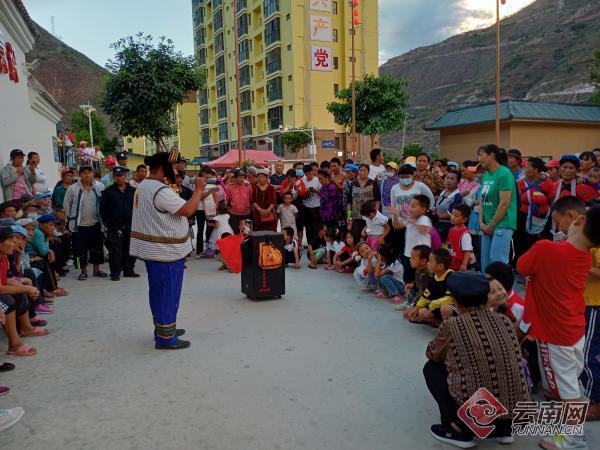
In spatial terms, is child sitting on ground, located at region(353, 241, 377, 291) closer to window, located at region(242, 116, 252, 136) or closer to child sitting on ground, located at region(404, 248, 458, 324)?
child sitting on ground, located at region(404, 248, 458, 324)

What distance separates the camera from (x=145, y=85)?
22.7m

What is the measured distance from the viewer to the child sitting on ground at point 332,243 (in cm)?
811

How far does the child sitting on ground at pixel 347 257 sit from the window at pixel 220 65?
48.1 m

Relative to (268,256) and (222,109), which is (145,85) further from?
(222,109)

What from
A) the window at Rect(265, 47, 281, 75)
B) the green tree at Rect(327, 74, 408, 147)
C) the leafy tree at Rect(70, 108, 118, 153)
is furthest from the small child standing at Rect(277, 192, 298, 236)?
the leafy tree at Rect(70, 108, 118, 153)

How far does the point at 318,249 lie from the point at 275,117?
35064mm

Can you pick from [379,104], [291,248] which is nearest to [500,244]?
[291,248]

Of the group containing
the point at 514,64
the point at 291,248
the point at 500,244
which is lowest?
the point at 291,248

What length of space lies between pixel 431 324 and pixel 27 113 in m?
9.92

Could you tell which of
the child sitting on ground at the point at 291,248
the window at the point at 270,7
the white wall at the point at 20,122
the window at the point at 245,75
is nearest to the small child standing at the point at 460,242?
the child sitting on ground at the point at 291,248

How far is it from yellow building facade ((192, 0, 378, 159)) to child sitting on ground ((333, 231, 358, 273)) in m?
28.5

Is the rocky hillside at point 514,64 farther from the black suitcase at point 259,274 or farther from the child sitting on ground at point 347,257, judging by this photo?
the black suitcase at point 259,274

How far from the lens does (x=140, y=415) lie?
3285mm

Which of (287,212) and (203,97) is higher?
(203,97)
